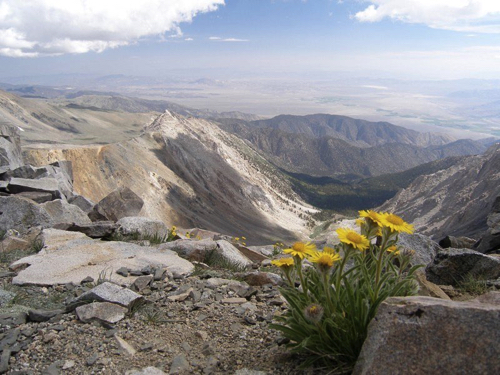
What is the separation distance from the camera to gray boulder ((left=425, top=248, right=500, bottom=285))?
7863 mm

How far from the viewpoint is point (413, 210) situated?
4621 inches

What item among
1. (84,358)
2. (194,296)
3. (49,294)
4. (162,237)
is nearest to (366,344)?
(84,358)

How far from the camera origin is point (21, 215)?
12148 millimetres

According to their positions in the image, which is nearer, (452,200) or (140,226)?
(140,226)

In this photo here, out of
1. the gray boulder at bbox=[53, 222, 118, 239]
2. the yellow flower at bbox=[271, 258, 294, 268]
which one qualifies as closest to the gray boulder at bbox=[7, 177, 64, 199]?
the gray boulder at bbox=[53, 222, 118, 239]

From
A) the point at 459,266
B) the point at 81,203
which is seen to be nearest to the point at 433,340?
the point at 459,266

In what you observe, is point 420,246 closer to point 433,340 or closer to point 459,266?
point 459,266

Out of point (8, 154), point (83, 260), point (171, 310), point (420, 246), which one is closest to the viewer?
point (171, 310)

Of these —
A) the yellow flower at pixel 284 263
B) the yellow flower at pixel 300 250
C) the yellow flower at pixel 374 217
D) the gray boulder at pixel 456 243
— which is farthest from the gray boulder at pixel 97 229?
the gray boulder at pixel 456 243

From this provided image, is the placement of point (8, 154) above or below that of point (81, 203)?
above

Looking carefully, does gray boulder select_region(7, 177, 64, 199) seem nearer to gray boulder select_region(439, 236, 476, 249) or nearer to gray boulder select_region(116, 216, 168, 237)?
gray boulder select_region(116, 216, 168, 237)

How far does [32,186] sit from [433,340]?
1624 cm

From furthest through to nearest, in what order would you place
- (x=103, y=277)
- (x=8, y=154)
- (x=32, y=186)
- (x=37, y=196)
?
(x=8, y=154), (x=32, y=186), (x=37, y=196), (x=103, y=277)

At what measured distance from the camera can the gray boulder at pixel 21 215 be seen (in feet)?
38.8
